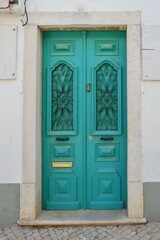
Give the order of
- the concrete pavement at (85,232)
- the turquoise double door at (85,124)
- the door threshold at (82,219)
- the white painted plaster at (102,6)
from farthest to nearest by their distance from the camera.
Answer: the turquoise double door at (85,124)
the white painted plaster at (102,6)
the door threshold at (82,219)
the concrete pavement at (85,232)

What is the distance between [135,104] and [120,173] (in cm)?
116

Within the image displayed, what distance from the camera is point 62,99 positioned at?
423 cm

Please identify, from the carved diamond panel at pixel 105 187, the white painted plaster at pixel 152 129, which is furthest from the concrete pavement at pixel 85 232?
the white painted plaster at pixel 152 129

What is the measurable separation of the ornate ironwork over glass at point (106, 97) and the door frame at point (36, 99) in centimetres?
32

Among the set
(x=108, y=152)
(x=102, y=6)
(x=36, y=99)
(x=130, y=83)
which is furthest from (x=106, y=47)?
(x=108, y=152)

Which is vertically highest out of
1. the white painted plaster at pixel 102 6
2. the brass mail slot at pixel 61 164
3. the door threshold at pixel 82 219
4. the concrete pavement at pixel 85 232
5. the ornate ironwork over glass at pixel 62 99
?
the white painted plaster at pixel 102 6

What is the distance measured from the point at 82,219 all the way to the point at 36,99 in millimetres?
1966

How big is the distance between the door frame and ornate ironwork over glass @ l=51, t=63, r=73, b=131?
0.35 meters

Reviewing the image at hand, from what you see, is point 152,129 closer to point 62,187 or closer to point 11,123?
point 62,187

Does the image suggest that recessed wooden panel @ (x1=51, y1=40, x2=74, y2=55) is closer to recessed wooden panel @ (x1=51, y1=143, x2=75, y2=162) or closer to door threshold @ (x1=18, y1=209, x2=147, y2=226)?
recessed wooden panel @ (x1=51, y1=143, x2=75, y2=162)

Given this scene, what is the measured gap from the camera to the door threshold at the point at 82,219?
3865 millimetres

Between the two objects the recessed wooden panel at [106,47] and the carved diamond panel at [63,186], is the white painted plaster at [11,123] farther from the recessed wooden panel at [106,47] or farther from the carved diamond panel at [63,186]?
the recessed wooden panel at [106,47]

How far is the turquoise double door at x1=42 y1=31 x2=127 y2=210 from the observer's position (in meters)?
4.21

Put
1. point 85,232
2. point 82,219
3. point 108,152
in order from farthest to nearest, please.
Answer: point 108,152
point 82,219
point 85,232
